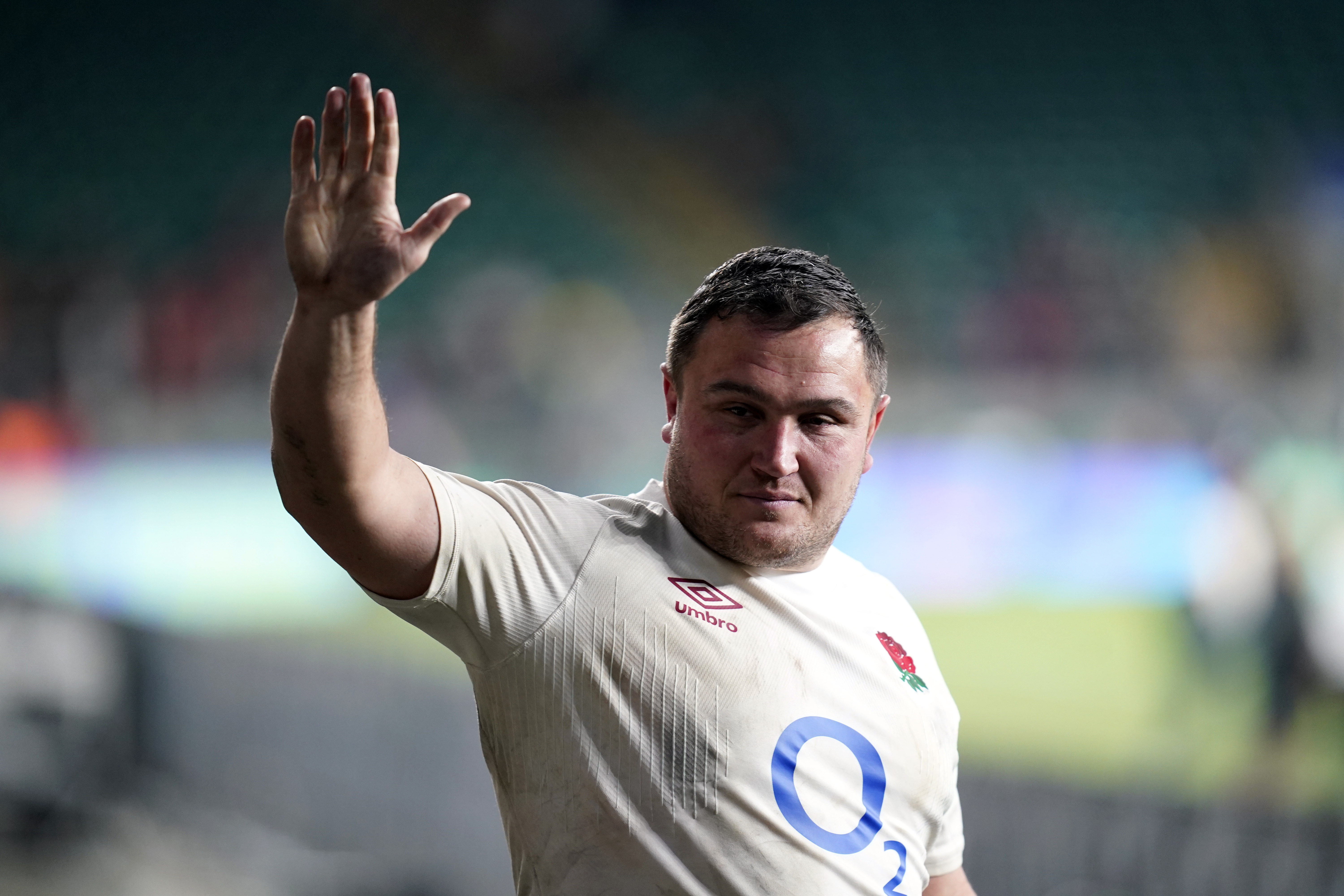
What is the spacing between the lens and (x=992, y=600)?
549cm

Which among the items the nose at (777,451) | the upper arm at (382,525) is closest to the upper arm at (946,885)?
the nose at (777,451)

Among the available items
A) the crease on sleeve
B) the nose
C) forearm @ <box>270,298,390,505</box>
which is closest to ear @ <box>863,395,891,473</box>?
the nose

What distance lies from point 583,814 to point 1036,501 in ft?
15.2

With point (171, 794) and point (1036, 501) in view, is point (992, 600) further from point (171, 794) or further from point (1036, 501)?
point (171, 794)

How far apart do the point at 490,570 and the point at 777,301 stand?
0.55 meters

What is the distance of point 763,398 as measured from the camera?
148 cm

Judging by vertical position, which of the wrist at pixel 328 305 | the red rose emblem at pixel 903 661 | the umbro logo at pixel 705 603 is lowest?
the red rose emblem at pixel 903 661

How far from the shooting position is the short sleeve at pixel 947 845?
164 centimetres

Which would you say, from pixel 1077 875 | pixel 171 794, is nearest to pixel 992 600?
pixel 1077 875

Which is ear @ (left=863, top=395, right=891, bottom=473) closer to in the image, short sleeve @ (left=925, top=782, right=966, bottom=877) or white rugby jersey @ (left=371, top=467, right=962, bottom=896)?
white rugby jersey @ (left=371, top=467, right=962, bottom=896)

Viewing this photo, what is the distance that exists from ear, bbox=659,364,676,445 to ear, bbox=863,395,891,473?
29cm

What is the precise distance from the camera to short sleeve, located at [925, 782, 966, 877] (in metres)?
1.64

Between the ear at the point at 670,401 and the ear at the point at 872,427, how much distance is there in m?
0.29

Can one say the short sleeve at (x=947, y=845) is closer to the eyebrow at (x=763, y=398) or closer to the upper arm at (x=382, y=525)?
the eyebrow at (x=763, y=398)
